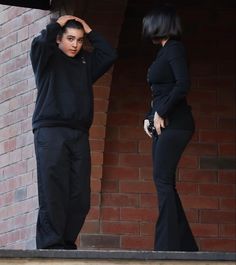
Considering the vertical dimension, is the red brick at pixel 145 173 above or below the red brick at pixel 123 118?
below

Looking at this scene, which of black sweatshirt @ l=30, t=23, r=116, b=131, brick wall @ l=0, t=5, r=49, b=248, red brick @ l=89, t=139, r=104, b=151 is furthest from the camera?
red brick @ l=89, t=139, r=104, b=151

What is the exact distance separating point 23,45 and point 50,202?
250 cm

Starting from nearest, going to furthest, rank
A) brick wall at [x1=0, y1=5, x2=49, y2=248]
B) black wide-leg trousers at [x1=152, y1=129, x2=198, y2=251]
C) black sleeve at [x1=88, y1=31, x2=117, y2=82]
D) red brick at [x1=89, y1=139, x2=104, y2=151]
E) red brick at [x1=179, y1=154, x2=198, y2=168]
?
black wide-leg trousers at [x1=152, y1=129, x2=198, y2=251] → black sleeve at [x1=88, y1=31, x2=117, y2=82] → brick wall at [x1=0, y1=5, x2=49, y2=248] → red brick at [x1=89, y1=139, x2=104, y2=151] → red brick at [x1=179, y1=154, x2=198, y2=168]

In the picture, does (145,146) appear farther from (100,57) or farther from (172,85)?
(172,85)

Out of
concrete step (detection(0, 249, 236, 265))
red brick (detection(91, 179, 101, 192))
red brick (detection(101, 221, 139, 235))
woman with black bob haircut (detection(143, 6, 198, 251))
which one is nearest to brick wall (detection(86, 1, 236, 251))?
red brick (detection(101, 221, 139, 235))

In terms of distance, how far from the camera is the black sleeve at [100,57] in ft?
26.7

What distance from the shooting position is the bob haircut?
7848 mm

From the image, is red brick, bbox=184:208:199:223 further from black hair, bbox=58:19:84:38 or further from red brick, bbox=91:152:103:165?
black hair, bbox=58:19:84:38

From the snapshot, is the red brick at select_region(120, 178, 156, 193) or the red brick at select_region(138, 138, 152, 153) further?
the red brick at select_region(138, 138, 152, 153)

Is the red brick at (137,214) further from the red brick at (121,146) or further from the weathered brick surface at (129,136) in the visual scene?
the red brick at (121,146)

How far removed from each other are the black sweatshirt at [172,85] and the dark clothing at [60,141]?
445mm

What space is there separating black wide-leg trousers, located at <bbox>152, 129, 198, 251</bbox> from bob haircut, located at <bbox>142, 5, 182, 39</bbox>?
632 millimetres

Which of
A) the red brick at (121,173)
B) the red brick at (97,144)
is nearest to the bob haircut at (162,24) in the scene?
the red brick at (97,144)

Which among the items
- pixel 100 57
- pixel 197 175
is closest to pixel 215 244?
pixel 197 175
